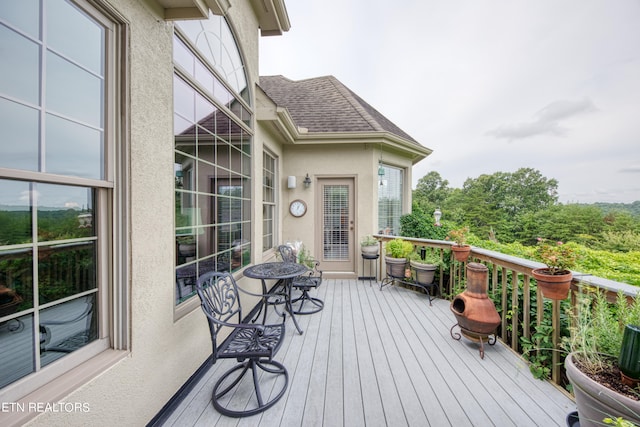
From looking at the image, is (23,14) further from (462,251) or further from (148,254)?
(462,251)

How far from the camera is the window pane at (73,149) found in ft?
3.64

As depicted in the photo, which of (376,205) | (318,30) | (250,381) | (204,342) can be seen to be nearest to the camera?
(250,381)

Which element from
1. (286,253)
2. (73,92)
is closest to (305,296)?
(286,253)

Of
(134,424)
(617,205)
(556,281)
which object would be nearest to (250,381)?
(134,424)

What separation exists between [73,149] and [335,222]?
4.54m

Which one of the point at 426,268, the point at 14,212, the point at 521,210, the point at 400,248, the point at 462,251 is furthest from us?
the point at 521,210

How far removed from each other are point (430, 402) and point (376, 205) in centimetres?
387

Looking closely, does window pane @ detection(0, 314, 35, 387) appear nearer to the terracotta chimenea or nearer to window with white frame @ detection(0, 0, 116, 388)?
window with white frame @ detection(0, 0, 116, 388)

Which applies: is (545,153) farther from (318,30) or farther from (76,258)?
(76,258)

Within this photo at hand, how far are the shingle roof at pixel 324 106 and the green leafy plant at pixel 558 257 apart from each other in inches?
150

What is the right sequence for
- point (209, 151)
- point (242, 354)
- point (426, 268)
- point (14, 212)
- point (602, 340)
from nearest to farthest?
point (14, 212) < point (602, 340) < point (242, 354) < point (209, 151) < point (426, 268)

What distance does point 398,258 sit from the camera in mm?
4441

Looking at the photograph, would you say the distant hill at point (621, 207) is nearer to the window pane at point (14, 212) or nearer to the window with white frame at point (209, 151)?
the window with white frame at point (209, 151)

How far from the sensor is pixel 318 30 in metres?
8.20
